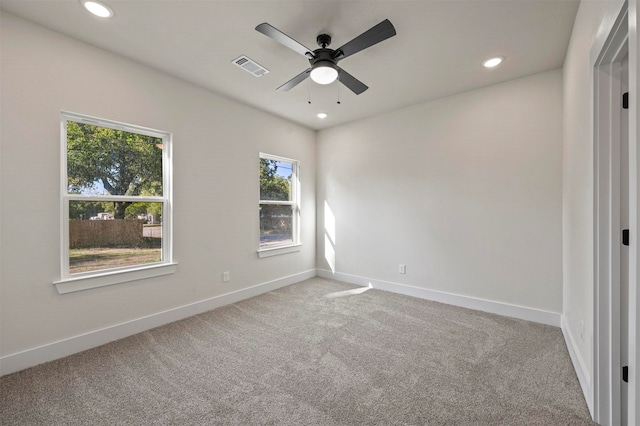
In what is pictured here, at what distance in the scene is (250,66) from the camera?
2.83 meters

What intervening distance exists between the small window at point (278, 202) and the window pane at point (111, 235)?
151cm

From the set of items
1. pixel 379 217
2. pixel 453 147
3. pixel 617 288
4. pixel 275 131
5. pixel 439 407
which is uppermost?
pixel 275 131

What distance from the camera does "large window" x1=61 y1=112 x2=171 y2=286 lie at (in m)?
2.47

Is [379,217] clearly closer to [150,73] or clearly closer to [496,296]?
[496,296]

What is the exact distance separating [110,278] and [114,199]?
2.52ft

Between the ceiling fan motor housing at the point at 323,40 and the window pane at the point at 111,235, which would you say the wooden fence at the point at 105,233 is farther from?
the ceiling fan motor housing at the point at 323,40

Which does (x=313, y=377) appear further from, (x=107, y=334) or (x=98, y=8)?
(x=98, y=8)

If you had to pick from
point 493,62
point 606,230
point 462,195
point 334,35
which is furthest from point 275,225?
point 606,230

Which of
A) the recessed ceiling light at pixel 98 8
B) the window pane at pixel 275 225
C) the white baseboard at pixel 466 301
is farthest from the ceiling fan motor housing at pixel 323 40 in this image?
the white baseboard at pixel 466 301

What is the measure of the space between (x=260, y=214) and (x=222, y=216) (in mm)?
701

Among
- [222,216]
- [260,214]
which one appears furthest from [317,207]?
[222,216]

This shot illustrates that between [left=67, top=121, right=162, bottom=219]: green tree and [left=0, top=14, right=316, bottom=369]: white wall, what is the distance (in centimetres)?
16

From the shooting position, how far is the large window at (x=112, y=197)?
2473mm

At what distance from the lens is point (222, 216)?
359 cm
